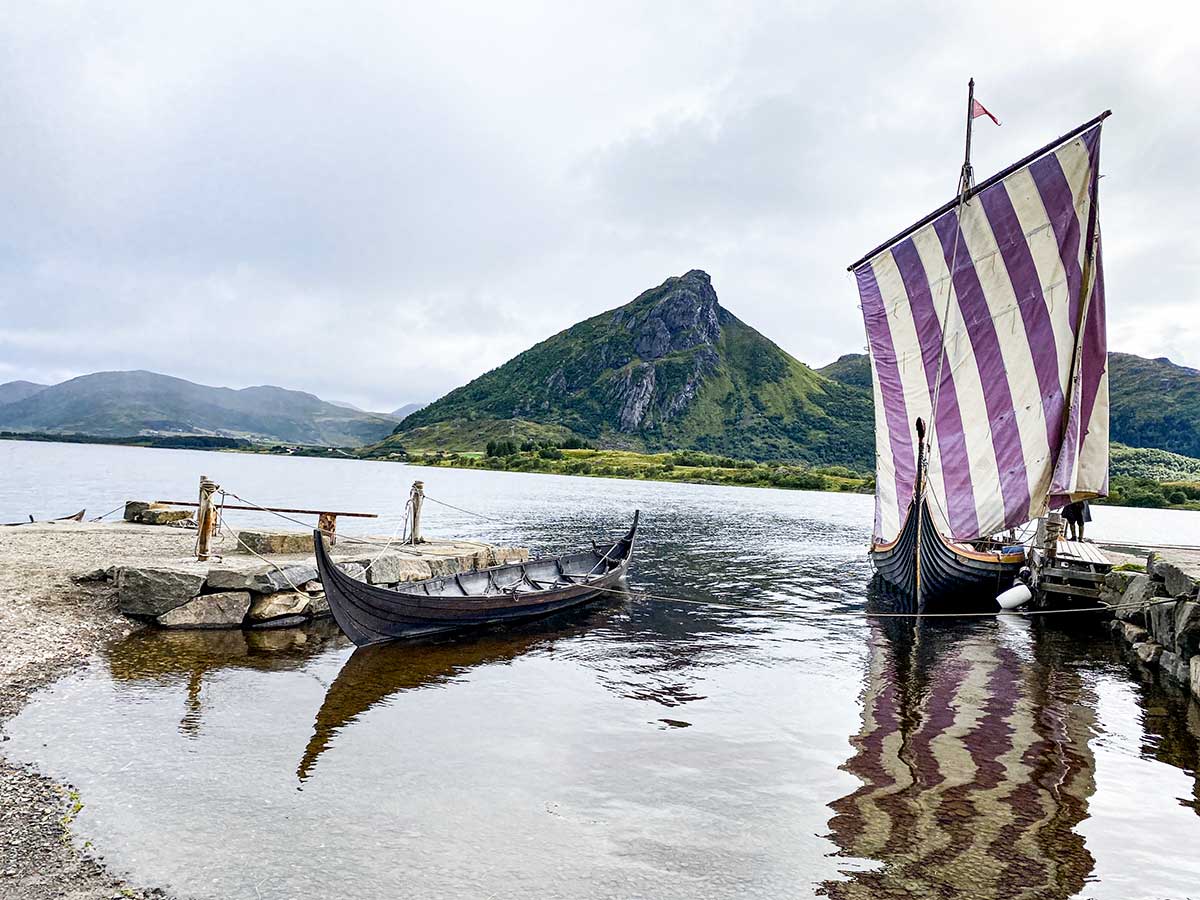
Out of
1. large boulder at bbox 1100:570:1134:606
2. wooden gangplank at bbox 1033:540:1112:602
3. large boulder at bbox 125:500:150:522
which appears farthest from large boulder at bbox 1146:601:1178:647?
large boulder at bbox 125:500:150:522

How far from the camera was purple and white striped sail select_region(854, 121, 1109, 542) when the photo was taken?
26.3 m

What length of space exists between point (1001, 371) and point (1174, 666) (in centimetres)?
1252

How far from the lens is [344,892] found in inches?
296

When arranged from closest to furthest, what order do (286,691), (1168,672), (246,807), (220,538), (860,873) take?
1. (860,873)
2. (246,807)
3. (286,691)
4. (1168,672)
5. (220,538)

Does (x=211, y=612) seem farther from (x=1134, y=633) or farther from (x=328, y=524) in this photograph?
(x=1134, y=633)

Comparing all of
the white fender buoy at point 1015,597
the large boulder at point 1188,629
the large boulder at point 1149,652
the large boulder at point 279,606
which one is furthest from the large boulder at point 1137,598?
the large boulder at point 279,606

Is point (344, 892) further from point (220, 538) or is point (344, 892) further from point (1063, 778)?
point (220, 538)

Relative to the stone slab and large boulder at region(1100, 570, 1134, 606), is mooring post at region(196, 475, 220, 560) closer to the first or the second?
the stone slab

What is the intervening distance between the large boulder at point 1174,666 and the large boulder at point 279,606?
22.4m

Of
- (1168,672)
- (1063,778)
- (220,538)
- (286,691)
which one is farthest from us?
(220,538)

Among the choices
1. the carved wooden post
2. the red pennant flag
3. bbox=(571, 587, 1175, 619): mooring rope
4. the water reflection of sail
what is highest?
the red pennant flag

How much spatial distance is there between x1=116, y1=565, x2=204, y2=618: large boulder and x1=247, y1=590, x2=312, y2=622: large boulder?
64.2 inches

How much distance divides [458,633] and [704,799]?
11.4m

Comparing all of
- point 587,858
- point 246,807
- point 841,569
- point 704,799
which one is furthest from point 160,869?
point 841,569
